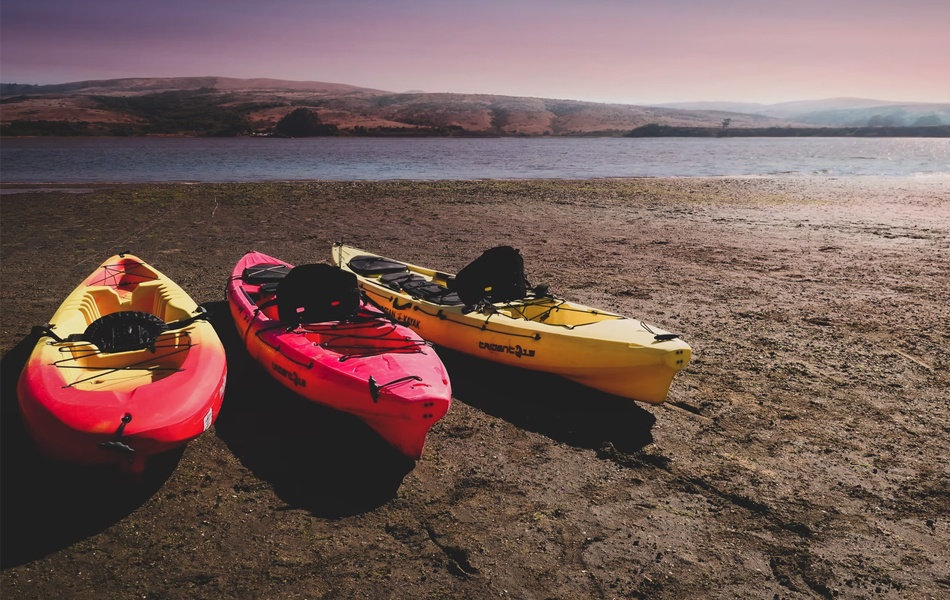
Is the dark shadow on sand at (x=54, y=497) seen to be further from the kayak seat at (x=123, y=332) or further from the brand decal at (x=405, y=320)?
the brand decal at (x=405, y=320)

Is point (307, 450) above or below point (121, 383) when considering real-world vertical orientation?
below

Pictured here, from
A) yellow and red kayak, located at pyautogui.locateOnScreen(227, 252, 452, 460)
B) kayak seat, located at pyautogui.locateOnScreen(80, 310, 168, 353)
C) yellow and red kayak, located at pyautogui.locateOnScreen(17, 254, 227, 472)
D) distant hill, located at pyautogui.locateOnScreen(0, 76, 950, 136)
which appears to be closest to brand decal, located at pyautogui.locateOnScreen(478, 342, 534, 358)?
yellow and red kayak, located at pyautogui.locateOnScreen(227, 252, 452, 460)

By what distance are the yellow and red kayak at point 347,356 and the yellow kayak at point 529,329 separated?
1.07 metres

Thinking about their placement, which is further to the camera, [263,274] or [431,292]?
[263,274]

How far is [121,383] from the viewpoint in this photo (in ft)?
18.5

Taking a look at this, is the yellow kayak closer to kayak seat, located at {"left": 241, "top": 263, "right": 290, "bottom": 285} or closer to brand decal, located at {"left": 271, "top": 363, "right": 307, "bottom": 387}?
kayak seat, located at {"left": 241, "top": 263, "right": 290, "bottom": 285}

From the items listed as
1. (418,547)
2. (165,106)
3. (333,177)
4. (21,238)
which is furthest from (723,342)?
(165,106)

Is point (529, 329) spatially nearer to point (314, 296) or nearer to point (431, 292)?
point (431, 292)

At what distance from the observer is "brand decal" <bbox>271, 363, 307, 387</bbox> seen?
595cm

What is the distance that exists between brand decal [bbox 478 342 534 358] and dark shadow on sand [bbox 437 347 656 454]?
0.34 metres

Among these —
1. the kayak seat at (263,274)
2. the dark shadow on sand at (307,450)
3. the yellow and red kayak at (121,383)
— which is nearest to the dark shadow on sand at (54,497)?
the yellow and red kayak at (121,383)

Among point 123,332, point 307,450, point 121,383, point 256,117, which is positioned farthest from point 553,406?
point 256,117

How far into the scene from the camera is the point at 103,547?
429cm

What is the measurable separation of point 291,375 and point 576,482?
3.20 metres
